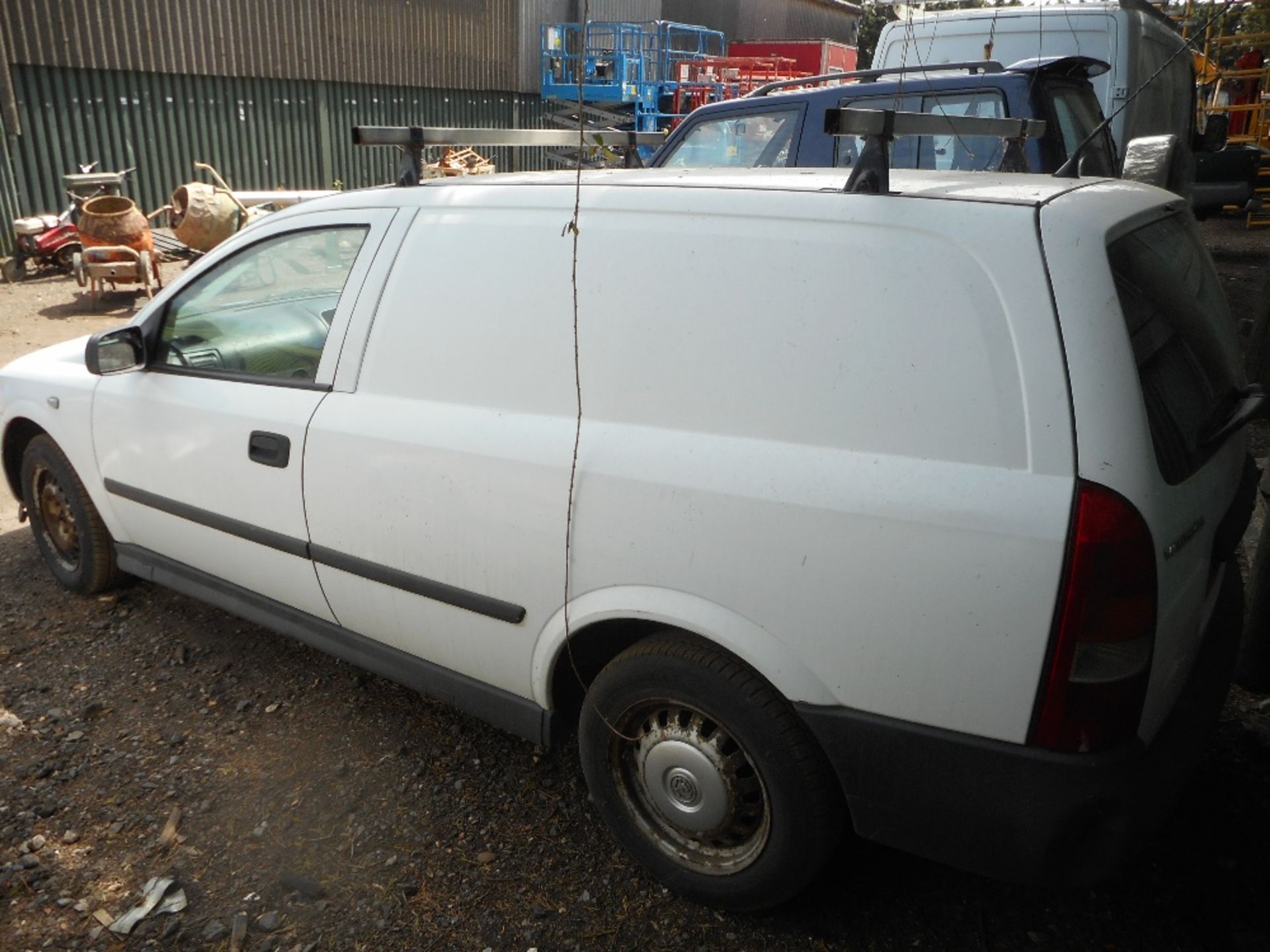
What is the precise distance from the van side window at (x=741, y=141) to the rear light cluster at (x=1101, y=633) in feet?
15.5

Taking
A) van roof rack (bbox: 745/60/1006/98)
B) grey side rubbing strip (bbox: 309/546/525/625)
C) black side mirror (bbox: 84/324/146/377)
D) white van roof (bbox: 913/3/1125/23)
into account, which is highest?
white van roof (bbox: 913/3/1125/23)

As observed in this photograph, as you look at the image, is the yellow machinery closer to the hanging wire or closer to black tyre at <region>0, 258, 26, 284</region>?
the hanging wire

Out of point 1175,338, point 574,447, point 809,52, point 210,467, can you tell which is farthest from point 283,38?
point 1175,338

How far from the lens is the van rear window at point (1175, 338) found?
1975 millimetres

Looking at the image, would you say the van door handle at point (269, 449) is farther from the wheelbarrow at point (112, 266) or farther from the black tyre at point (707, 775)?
the wheelbarrow at point (112, 266)

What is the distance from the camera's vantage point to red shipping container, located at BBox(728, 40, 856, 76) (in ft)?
72.8

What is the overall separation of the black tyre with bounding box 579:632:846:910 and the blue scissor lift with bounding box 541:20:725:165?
15.9 m

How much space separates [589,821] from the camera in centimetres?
288

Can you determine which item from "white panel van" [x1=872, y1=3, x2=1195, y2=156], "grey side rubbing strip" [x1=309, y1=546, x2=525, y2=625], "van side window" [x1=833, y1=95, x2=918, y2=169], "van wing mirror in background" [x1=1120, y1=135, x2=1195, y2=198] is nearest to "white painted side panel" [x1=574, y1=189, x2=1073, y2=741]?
"grey side rubbing strip" [x1=309, y1=546, x2=525, y2=625]

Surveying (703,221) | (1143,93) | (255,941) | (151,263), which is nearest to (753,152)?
(1143,93)

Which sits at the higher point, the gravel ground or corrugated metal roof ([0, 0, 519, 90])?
corrugated metal roof ([0, 0, 519, 90])

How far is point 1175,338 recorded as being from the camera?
2162 millimetres

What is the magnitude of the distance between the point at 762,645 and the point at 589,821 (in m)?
1.03

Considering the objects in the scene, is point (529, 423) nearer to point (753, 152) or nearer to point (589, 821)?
point (589, 821)
